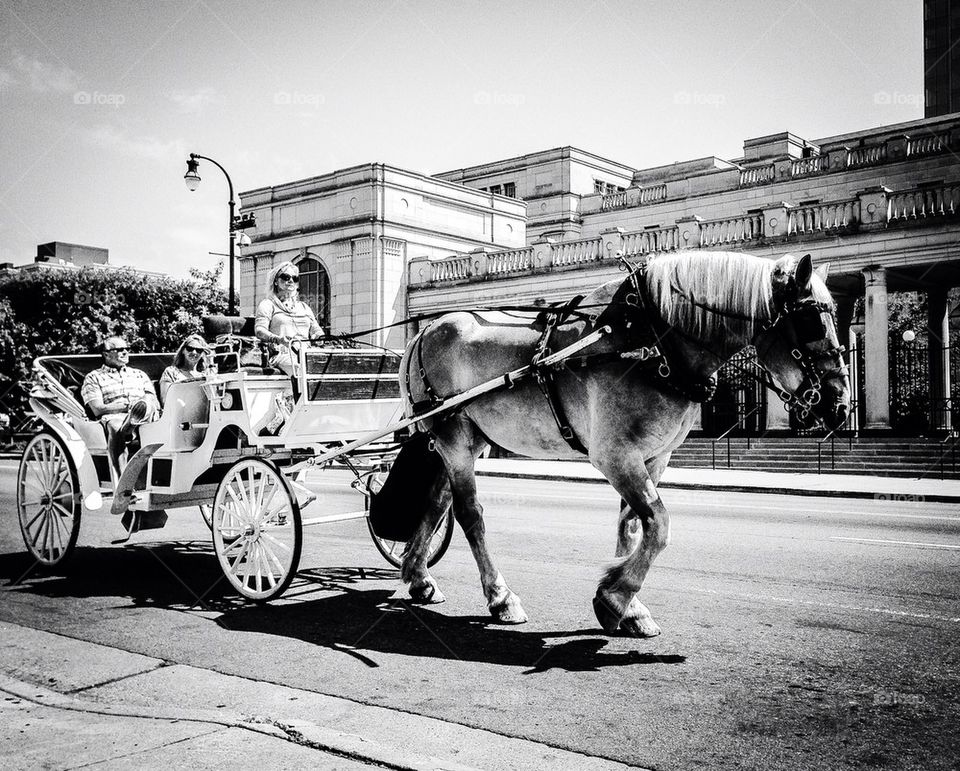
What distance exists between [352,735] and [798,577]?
Result: 4.71m

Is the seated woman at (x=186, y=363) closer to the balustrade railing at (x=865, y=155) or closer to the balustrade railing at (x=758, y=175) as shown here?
the balustrade railing at (x=865, y=155)

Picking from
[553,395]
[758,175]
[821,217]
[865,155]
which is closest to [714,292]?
[553,395]

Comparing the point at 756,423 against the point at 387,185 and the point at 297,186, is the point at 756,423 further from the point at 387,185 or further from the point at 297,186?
the point at 297,186

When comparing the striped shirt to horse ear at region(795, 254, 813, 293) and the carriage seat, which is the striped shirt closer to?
the carriage seat

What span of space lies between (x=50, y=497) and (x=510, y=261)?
27557mm

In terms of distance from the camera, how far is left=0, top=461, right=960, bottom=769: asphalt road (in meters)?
3.86

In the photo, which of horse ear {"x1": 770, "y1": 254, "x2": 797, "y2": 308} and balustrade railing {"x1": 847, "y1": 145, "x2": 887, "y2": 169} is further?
balustrade railing {"x1": 847, "y1": 145, "x2": 887, "y2": 169}

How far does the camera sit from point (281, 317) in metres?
8.15

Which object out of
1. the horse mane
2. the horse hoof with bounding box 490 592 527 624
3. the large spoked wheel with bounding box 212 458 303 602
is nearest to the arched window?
the large spoked wheel with bounding box 212 458 303 602

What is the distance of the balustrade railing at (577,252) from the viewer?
31.9 metres

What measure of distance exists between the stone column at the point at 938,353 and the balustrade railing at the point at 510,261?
14661mm

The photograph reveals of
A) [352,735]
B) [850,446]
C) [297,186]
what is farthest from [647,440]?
[297,186]

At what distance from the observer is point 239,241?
24469 millimetres

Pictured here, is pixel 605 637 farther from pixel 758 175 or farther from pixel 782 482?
pixel 758 175
